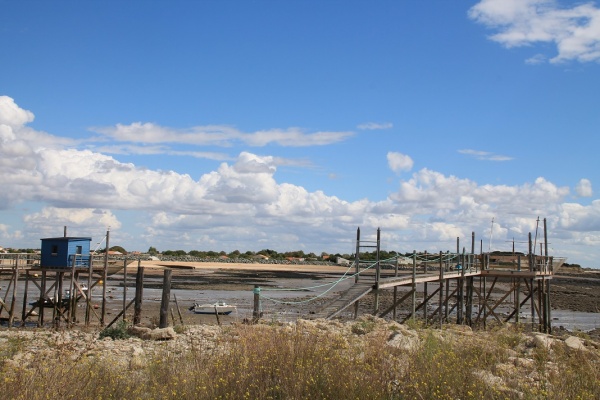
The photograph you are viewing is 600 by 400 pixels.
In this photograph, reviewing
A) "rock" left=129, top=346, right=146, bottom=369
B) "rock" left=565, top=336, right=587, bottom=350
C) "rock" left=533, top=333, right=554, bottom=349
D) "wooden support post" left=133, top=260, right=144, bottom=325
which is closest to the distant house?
"wooden support post" left=133, top=260, right=144, bottom=325

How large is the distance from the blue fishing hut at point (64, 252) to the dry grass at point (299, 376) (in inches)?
882

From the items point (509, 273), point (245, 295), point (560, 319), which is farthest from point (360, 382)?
point (245, 295)

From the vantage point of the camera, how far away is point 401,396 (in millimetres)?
8453

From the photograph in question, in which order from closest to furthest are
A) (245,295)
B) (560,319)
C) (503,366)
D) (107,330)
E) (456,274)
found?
(503,366) → (107,330) → (456,274) → (560,319) → (245,295)

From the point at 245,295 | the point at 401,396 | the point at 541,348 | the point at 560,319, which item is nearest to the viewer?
the point at 401,396

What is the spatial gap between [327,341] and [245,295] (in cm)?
3911

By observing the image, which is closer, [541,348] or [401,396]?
[401,396]

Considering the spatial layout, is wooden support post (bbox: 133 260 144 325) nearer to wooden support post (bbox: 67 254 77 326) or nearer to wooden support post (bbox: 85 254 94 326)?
wooden support post (bbox: 85 254 94 326)

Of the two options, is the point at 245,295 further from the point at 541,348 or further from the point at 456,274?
the point at 541,348

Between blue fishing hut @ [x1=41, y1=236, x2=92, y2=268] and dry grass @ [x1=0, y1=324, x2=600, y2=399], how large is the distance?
73.5ft

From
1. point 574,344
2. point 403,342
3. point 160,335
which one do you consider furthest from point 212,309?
point 574,344

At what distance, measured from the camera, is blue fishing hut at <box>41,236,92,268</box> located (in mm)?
31828

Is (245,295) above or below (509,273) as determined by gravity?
below

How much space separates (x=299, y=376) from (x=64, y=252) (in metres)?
26.3
